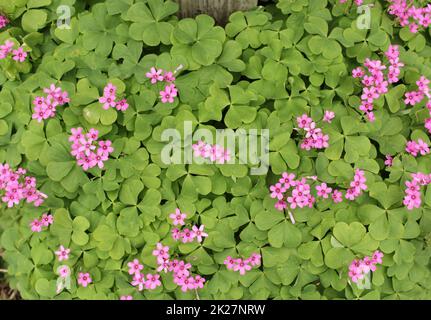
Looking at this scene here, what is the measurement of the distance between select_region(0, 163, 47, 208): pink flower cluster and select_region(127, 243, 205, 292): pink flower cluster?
557 mm

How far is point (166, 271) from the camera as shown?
2.03 m

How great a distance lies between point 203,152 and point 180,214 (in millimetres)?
314

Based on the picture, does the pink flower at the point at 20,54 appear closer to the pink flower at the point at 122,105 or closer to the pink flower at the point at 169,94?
the pink flower at the point at 122,105

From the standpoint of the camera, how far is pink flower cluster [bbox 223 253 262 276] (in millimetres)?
2025

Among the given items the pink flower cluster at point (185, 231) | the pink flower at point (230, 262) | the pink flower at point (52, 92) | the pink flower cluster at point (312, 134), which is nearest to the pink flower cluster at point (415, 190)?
the pink flower cluster at point (312, 134)

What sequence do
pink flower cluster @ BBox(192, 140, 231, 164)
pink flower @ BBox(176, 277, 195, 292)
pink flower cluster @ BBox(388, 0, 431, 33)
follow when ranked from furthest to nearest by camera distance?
pink flower cluster @ BBox(388, 0, 431, 33)
pink flower @ BBox(176, 277, 195, 292)
pink flower cluster @ BBox(192, 140, 231, 164)

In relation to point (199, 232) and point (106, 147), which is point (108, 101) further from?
point (199, 232)

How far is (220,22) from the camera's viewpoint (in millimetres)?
2285

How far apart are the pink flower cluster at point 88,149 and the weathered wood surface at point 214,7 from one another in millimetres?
786

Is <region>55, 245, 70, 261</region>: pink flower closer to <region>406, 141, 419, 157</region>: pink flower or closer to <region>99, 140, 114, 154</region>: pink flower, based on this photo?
<region>99, 140, 114, 154</region>: pink flower

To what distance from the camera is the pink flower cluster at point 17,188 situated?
2.05 m

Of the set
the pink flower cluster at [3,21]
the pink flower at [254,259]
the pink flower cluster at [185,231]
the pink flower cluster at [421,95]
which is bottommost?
the pink flower at [254,259]

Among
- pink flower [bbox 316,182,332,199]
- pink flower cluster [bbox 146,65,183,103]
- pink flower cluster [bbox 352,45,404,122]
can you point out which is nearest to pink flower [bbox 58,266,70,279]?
pink flower cluster [bbox 146,65,183,103]
